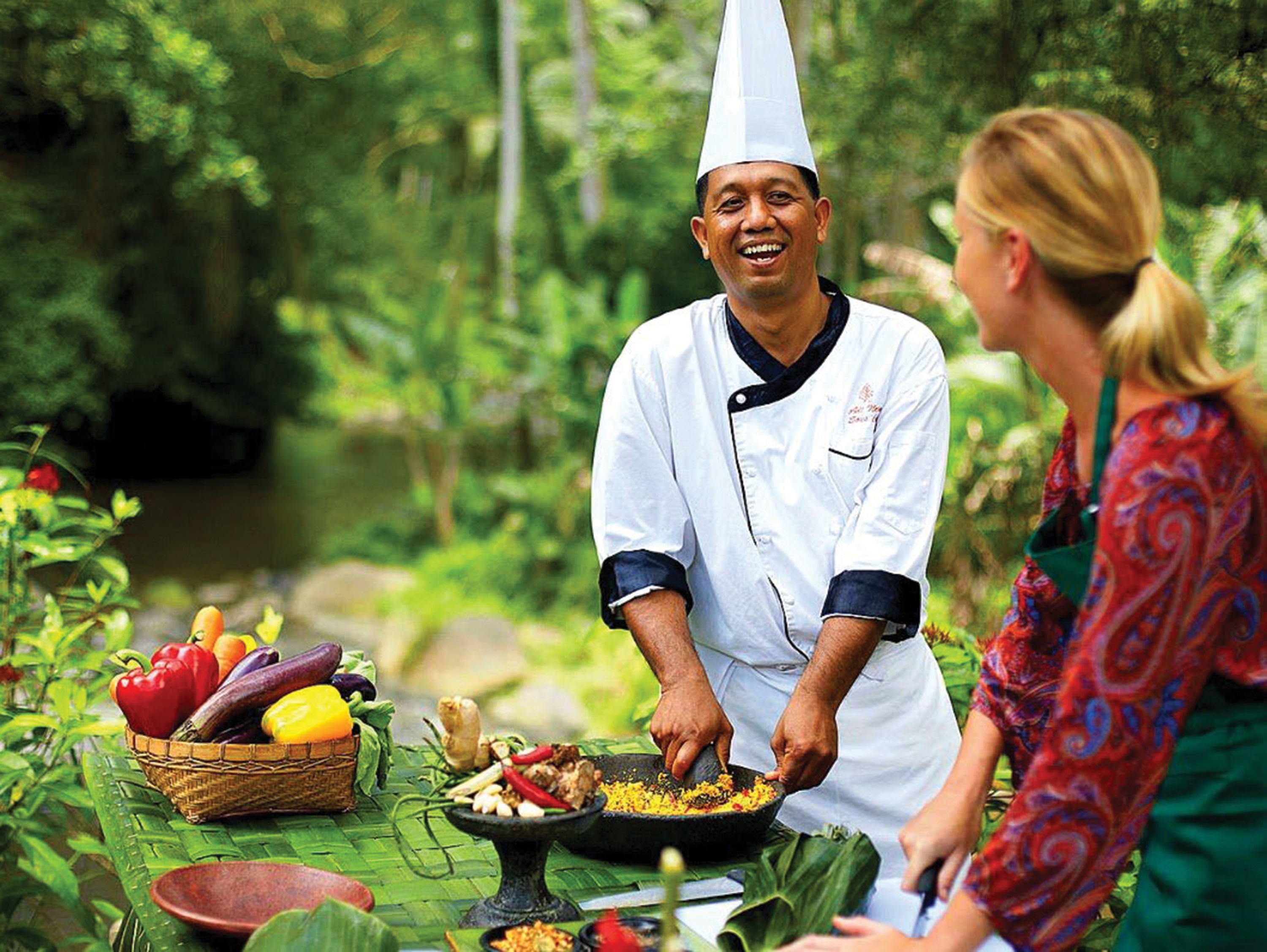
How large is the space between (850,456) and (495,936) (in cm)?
110

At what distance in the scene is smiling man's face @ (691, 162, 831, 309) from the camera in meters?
2.50

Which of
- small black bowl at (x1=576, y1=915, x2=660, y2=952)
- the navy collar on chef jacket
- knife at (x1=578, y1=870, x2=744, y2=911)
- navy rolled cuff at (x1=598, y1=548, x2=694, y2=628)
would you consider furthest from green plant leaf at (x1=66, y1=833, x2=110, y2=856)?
the navy collar on chef jacket

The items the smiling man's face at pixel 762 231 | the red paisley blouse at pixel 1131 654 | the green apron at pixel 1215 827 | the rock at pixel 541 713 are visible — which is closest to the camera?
the red paisley blouse at pixel 1131 654

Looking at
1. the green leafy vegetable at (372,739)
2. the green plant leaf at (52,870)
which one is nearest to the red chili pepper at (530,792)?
the green leafy vegetable at (372,739)

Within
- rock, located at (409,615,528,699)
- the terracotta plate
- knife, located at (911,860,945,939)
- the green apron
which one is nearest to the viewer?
the green apron

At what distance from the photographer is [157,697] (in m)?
2.38

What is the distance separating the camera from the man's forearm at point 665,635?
2.40 meters

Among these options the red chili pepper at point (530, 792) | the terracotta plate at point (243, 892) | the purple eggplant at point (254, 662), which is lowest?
the terracotta plate at point (243, 892)

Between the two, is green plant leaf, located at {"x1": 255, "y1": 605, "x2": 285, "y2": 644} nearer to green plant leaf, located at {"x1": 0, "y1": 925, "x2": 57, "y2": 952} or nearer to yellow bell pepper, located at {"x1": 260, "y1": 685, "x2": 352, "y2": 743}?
yellow bell pepper, located at {"x1": 260, "y1": 685, "x2": 352, "y2": 743}

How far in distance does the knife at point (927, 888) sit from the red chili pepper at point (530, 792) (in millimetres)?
461

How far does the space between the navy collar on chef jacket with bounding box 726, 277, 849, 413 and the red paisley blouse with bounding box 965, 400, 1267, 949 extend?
1242 mm

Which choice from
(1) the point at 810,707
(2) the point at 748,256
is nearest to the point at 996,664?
(1) the point at 810,707

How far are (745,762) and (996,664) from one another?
0.96 metres

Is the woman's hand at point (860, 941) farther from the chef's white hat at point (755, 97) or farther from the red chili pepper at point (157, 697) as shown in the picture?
the chef's white hat at point (755, 97)
